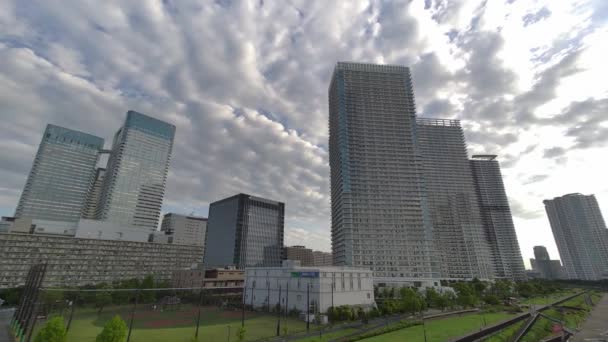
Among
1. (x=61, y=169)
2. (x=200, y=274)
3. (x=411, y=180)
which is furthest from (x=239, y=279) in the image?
(x=61, y=169)

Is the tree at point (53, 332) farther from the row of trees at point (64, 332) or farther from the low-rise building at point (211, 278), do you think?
the low-rise building at point (211, 278)

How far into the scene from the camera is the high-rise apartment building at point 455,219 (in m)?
179

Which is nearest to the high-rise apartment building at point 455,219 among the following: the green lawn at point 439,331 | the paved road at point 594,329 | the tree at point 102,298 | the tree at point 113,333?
the paved road at point 594,329

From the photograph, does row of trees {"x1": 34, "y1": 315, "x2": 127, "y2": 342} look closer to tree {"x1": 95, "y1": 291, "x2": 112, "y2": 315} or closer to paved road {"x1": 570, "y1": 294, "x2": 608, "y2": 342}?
tree {"x1": 95, "y1": 291, "x2": 112, "y2": 315}

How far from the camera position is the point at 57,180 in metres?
185

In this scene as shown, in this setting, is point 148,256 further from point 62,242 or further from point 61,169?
point 61,169

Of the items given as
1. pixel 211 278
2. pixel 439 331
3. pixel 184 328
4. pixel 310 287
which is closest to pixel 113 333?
pixel 184 328

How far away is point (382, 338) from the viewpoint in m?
42.1

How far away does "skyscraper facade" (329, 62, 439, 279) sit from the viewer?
134750 mm

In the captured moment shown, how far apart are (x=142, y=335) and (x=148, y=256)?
10574 centimetres

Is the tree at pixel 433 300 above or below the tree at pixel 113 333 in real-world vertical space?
below

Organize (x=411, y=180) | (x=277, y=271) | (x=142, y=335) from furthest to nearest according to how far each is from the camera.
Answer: (x=411, y=180)
(x=277, y=271)
(x=142, y=335)

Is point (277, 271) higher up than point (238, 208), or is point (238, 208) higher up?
point (238, 208)

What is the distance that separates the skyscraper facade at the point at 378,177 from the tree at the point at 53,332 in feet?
384
